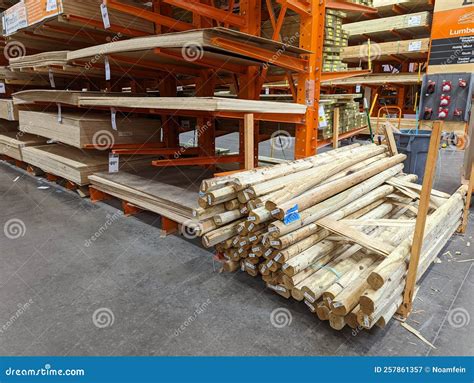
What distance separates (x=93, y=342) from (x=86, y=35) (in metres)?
4.85

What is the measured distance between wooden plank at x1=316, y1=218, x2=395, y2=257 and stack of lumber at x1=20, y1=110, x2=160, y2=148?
3.27 metres

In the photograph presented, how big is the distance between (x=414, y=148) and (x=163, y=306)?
163 inches

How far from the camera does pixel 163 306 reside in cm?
249

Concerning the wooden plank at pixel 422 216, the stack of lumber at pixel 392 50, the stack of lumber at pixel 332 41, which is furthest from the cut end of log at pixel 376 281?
the stack of lumber at pixel 392 50

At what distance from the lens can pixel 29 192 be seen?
5.43 meters

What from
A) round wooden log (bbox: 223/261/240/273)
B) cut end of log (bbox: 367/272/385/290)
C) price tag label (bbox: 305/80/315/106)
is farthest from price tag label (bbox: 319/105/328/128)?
cut end of log (bbox: 367/272/385/290)

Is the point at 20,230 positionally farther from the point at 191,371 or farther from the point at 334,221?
the point at 334,221

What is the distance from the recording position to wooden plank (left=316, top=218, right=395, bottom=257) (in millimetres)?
2330

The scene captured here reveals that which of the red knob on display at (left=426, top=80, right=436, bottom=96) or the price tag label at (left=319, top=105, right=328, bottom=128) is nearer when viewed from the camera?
the price tag label at (left=319, top=105, right=328, bottom=128)

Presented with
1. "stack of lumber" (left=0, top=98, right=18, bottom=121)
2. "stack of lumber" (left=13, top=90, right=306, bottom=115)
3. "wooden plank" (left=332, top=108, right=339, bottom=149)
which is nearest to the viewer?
"stack of lumber" (left=13, top=90, right=306, bottom=115)

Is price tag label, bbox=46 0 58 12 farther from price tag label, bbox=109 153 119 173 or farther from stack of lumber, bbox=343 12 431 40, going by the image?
stack of lumber, bbox=343 12 431 40

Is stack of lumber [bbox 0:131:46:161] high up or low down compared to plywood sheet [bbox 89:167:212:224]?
up

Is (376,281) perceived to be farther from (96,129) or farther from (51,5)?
(51,5)

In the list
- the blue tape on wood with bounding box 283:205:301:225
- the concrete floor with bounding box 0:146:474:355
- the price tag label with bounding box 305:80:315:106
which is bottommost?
the concrete floor with bounding box 0:146:474:355
